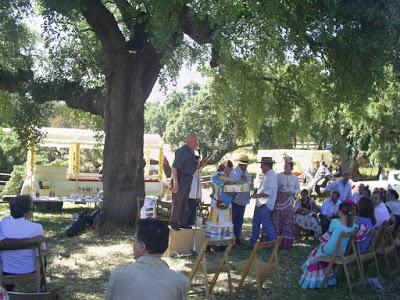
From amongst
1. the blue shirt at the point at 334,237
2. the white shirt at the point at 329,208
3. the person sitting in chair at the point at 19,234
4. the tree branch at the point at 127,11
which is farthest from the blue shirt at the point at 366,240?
the tree branch at the point at 127,11

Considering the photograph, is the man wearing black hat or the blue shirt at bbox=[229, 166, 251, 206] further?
the blue shirt at bbox=[229, 166, 251, 206]

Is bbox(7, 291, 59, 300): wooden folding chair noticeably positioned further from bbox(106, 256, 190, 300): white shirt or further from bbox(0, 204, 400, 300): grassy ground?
bbox(0, 204, 400, 300): grassy ground

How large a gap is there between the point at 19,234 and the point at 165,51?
14.4 ft

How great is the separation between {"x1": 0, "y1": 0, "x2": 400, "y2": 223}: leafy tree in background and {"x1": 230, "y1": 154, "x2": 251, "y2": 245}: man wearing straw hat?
1932 mm

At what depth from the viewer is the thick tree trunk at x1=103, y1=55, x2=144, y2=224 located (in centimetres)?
1153

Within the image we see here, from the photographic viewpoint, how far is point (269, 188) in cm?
943

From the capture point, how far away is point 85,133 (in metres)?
18.3

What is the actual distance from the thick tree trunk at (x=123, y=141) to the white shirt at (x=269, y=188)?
3.34 m

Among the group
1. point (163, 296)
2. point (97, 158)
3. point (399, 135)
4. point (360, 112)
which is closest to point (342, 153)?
point (399, 135)

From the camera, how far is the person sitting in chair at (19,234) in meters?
5.66

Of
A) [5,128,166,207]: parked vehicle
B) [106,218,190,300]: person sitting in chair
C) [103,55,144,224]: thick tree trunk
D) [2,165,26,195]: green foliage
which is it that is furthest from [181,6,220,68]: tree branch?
[2,165,26,195]: green foliage

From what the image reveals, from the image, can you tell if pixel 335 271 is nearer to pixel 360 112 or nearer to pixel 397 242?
pixel 397 242

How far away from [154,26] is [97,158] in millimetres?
10565

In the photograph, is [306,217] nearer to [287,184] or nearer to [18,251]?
[287,184]
